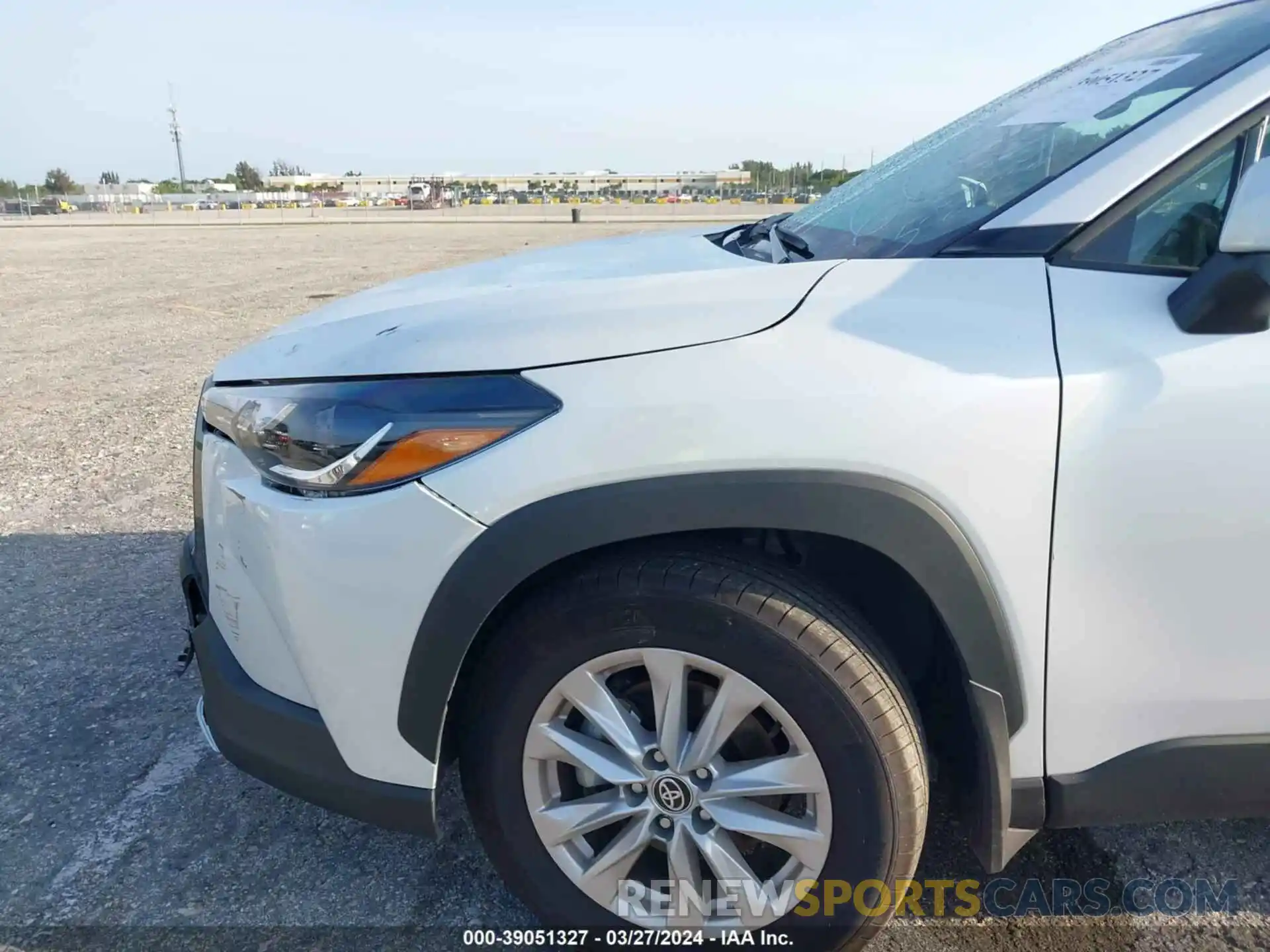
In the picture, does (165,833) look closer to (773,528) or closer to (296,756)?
(296,756)

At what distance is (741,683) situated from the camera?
1.58 m

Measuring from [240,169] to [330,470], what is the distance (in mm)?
121081

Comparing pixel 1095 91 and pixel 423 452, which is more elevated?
pixel 1095 91

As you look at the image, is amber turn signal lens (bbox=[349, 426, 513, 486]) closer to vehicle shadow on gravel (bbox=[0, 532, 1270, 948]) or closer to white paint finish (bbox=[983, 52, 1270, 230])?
vehicle shadow on gravel (bbox=[0, 532, 1270, 948])

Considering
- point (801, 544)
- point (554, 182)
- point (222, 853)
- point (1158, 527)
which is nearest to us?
point (1158, 527)

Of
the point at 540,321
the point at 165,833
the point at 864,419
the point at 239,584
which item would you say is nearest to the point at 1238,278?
the point at 864,419

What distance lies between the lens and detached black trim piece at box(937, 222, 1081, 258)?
5.21 ft

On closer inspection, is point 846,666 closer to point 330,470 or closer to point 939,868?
point 939,868

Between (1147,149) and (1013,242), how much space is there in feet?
0.92

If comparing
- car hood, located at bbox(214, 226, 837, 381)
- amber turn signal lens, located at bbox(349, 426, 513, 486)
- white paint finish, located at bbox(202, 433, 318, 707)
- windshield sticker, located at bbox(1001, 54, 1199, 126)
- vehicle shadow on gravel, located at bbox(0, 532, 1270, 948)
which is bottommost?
vehicle shadow on gravel, located at bbox(0, 532, 1270, 948)

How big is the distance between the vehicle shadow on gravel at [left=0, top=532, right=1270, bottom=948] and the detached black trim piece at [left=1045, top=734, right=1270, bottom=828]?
0.44 m

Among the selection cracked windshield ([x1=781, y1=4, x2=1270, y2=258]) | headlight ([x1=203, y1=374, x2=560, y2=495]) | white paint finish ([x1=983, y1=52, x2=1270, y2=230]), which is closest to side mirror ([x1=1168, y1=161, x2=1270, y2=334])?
white paint finish ([x1=983, y1=52, x2=1270, y2=230])

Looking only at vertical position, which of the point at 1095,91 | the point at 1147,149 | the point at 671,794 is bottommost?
the point at 671,794

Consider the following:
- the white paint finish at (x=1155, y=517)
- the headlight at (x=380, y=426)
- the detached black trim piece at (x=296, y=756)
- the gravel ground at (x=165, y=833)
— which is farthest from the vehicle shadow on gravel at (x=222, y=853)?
the headlight at (x=380, y=426)
